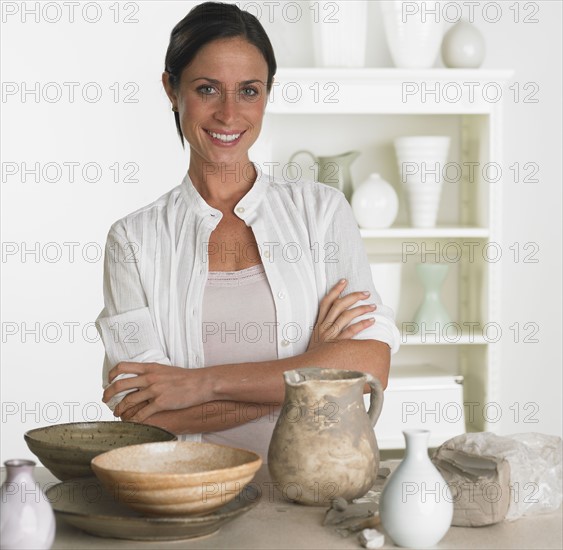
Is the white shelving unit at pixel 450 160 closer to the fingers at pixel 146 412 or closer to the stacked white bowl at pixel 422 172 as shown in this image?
the stacked white bowl at pixel 422 172

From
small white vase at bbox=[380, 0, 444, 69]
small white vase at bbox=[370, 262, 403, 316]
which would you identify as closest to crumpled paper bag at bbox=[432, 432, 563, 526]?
small white vase at bbox=[370, 262, 403, 316]

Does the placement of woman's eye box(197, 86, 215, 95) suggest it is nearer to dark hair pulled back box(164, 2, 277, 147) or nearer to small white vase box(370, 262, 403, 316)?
dark hair pulled back box(164, 2, 277, 147)

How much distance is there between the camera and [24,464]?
3.76 ft

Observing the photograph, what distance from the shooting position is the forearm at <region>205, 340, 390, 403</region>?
1699 millimetres

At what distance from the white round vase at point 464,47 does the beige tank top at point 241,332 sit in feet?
4.92

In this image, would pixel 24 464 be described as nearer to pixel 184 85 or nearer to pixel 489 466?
pixel 489 466

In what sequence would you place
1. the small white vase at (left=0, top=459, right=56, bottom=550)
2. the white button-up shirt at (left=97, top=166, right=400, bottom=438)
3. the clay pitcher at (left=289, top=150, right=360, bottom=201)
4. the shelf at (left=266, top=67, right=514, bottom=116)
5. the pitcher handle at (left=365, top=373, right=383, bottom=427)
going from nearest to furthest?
the small white vase at (left=0, top=459, right=56, bottom=550), the pitcher handle at (left=365, top=373, right=383, bottom=427), the white button-up shirt at (left=97, top=166, right=400, bottom=438), the shelf at (left=266, top=67, right=514, bottom=116), the clay pitcher at (left=289, top=150, right=360, bottom=201)

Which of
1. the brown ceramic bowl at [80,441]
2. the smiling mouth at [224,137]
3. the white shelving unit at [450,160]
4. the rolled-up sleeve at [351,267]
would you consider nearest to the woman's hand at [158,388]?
the brown ceramic bowl at [80,441]

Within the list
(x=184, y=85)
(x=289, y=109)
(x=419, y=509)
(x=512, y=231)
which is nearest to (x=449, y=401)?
(x=512, y=231)

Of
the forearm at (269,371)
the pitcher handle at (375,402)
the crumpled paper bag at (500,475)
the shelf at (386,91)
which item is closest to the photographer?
the crumpled paper bag at (500,475)

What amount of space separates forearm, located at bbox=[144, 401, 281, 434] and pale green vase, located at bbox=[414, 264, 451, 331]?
1.40 meters

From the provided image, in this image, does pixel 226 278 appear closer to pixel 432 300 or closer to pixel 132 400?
pixel 132 400

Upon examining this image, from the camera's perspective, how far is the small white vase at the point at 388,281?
3.04m

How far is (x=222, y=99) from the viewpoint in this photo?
5.99 ft
